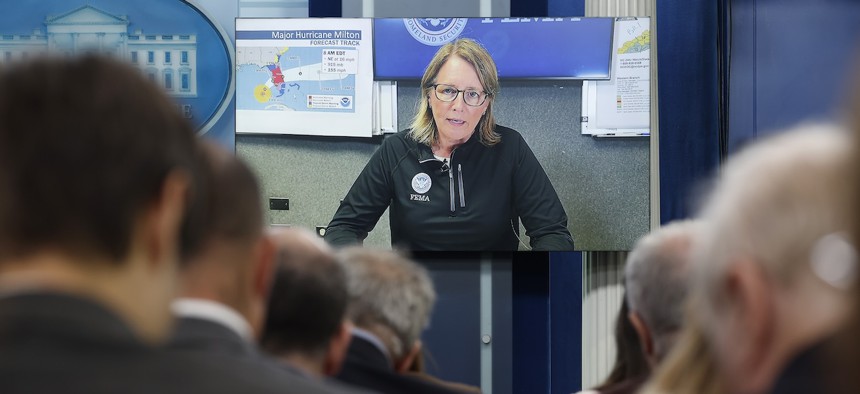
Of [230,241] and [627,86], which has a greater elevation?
[627,86]

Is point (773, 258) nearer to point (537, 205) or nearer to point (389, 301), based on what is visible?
point (389, 301)

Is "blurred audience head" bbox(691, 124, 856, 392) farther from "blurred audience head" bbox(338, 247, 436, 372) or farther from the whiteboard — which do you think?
the whiteboard

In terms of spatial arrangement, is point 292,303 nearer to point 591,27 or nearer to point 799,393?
point 799,393

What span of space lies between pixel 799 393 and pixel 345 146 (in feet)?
14.4

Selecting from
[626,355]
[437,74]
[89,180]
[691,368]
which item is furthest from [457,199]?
[89,180]

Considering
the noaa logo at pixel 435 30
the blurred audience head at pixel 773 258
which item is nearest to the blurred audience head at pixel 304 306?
the blurred audience head at pixel 773 258

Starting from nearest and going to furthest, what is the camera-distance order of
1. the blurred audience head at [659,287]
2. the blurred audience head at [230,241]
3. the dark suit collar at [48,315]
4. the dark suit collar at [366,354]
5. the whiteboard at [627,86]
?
the dark suit collar at [48,315]
the blurred audience head at [230,241]
the blurred audience head at [659,287]
the dark suit collar at [366,354]
the whiteboard at [627,86]

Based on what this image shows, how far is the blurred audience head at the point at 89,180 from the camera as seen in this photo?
28.1 inches

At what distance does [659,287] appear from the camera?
1799 millimetres

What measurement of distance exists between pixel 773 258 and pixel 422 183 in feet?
13.8

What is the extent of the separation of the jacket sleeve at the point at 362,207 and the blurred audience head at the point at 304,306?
342 centimetres

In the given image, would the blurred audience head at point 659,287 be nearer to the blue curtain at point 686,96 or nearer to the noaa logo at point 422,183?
the noaa logo at point 422,183

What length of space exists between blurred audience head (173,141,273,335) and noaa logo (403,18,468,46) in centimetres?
398

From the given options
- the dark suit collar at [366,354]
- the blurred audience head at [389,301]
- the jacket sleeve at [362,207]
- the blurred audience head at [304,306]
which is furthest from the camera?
the jacket sleeve at [362,207]
